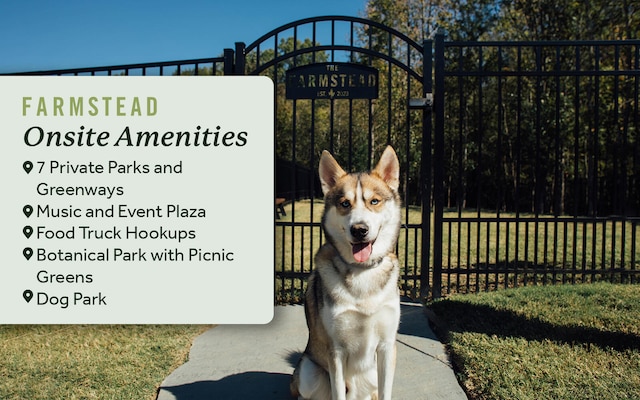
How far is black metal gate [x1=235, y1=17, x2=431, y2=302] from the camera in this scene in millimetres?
6211

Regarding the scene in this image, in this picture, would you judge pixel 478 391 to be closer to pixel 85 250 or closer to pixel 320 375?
pixel 320 375

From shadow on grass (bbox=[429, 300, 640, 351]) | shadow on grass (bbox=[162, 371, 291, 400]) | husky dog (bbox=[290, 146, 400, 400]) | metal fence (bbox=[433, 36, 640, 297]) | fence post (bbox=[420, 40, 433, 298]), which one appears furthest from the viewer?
metal fence (bbox=[433, 36, 640, 297])

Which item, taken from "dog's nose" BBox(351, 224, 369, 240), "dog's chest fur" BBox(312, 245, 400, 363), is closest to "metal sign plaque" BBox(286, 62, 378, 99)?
"dog's chest fur" BBox(312, 245, 400, 363)

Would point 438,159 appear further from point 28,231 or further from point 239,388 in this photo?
point 28,231

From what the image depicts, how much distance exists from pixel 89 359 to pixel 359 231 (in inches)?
128

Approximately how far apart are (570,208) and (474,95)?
7.29 m

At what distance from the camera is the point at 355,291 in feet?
10.2

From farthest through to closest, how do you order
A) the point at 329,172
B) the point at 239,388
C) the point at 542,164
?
the point at 542,164, the point at 239,388, the point at 329,172

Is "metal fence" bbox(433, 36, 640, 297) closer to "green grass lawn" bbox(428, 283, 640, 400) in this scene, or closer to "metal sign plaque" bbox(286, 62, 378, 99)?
"green grass lawn" bbox(428, 283, 640, 400)

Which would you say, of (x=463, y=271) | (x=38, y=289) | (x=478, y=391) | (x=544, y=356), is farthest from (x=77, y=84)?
(x=463, y=271)

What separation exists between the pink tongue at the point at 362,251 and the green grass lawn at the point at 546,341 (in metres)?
1.65

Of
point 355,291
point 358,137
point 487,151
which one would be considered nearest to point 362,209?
point 355,291

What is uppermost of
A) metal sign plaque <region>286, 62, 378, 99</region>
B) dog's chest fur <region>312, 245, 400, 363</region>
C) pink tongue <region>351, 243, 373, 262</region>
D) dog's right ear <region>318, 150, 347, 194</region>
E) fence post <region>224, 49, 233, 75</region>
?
fence post <region>224, 49, 233, 75</region>

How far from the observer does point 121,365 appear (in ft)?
14.9
